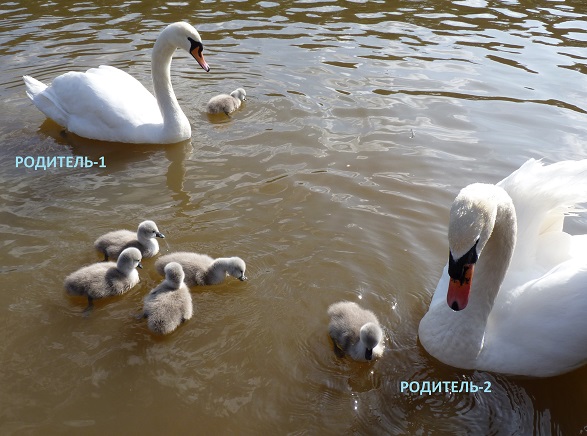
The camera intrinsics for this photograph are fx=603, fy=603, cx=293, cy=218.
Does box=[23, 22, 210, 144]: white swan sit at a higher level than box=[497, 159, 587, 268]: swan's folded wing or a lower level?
lower

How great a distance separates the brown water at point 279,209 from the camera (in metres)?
4.04

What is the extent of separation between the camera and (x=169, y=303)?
4.55m

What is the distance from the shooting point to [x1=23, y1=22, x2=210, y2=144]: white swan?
25.0 ft

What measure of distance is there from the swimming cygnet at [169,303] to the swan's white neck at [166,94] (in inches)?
128

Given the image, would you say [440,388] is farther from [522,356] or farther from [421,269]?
[421,269]

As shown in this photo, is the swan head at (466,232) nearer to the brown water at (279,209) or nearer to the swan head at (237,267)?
the brown water at (279,209)

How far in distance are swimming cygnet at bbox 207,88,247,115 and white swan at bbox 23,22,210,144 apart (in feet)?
1.82

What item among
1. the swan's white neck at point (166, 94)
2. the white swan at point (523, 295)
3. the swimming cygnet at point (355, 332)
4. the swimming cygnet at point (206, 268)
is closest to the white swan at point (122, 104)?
the swan's white neck at point (166, 94)

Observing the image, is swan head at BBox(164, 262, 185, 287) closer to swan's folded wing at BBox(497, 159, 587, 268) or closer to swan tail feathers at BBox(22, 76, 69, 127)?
swan's folded wing at BBox(497, 159, 587, 268)

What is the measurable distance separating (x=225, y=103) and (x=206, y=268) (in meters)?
3.72

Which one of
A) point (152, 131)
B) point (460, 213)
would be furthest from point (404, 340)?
point (152, 131)

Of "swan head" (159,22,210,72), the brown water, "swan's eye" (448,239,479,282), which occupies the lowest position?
the brown water

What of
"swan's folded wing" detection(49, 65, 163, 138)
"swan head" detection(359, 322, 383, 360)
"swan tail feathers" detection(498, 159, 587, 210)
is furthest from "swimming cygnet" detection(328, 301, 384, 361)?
"swan's folded wing" detection(49, 65, 163, 138)

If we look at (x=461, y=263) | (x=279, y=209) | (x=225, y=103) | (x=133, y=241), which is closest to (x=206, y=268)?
(x=133, y=241)
